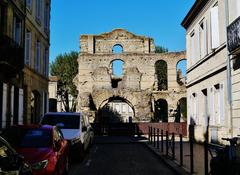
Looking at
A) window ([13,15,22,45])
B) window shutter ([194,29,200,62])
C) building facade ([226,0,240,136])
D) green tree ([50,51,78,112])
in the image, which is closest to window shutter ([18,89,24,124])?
window ([13,15,22,45])

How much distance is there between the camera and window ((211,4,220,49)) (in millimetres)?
18328

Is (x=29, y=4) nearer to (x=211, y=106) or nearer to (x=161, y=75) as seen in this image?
(x=211, y=106)

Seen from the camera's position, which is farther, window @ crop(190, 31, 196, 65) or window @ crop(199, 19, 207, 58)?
window @ crop(190, 31, 196, 65)

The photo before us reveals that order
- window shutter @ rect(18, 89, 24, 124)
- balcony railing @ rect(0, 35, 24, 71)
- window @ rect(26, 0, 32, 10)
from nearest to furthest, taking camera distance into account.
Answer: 1. balcony railing @ rect(0, 35, 24, 71)
2. window shutter @ rect(18, 89, 24, 124)
3. window @ rect(26, 0, 32, 10)

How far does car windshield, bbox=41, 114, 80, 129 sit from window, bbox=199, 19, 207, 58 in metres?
8.88

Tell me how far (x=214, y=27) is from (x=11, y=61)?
9326 mm

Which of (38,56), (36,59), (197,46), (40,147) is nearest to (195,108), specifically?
(197,46)

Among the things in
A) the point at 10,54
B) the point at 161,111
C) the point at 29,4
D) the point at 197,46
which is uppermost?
the point at 29,4

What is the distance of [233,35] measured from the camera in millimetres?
14750

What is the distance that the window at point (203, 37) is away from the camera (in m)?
20.6

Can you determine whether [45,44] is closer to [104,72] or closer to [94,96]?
[94,96]

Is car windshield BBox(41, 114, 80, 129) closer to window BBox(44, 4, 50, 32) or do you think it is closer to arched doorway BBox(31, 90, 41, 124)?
arched doorway BBox(31, 90, 41, 124)

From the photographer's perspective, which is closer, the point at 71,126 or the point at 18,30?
the point at 71,126

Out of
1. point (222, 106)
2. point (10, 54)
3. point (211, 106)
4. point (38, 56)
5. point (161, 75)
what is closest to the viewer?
point (10, 54)
